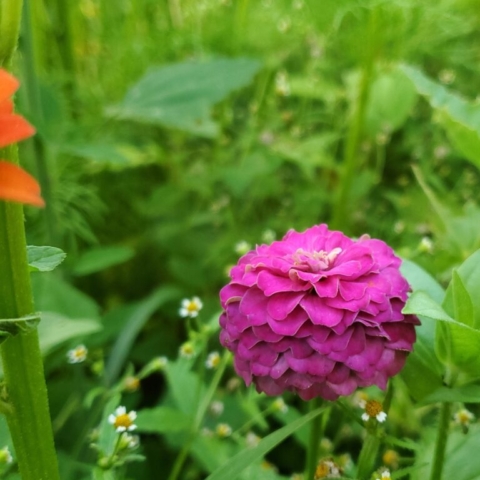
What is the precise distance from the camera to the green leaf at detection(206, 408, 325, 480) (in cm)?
31

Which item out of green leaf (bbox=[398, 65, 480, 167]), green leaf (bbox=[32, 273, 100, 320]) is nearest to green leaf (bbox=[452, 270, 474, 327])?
green leaf (bbox=[398, 65, 480, 167])

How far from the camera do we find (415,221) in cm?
82

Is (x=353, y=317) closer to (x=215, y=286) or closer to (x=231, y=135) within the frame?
(x=215, y=286)

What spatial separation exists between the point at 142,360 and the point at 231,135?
43cm

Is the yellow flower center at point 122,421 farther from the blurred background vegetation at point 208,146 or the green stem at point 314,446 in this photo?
the blurred background vegetation at point 208,146

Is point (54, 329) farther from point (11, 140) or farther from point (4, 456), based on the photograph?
point (11, 140)

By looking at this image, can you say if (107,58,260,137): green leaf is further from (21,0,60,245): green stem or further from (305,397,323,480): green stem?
(305,397,323,480): green stem

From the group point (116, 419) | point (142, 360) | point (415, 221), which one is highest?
point (116, 419)

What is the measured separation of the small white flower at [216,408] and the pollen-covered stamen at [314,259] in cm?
30

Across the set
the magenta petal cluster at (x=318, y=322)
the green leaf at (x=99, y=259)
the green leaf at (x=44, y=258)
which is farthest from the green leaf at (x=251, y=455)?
the green leaf at (x=99, y=259)

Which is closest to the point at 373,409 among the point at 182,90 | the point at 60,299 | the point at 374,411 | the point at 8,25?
the point at 374,411

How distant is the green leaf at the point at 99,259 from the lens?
653 mm

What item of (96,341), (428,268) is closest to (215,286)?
(96,341)

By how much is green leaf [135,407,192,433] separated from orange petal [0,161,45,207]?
28 cm
